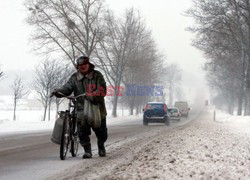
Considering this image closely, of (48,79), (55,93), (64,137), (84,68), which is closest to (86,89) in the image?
(84,68)

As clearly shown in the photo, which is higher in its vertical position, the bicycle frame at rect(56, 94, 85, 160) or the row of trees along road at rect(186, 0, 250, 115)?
the row of trees along road at rect(186, 0, 250, 115)

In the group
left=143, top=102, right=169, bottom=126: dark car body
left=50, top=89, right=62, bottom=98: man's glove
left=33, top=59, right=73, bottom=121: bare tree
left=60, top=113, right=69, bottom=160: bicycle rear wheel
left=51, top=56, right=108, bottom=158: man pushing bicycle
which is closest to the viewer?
left=50, top=89, right=62, bottom=98: man's glove

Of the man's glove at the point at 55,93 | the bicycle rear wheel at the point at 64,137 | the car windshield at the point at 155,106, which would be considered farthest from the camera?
the car windshield at the point at 155,106

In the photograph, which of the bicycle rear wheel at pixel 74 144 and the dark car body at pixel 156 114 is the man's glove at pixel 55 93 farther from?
the dark car body at pixel 156 114

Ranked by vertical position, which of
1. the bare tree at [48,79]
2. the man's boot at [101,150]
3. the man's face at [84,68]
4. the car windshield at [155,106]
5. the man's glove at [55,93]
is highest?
the bare tree at [48,79]

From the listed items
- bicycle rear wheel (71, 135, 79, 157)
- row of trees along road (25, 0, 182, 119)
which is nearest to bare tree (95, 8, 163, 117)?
row of trees along road (25, 0, 182, 119)

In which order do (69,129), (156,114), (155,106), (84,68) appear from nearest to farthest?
1. (84,68)
2. (69,129)
3. (156,114)
4. (155,106)

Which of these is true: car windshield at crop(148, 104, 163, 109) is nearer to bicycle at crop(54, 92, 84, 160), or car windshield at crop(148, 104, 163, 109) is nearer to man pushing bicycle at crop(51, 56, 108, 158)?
bicycle at crop(54, 92, 84, 160)

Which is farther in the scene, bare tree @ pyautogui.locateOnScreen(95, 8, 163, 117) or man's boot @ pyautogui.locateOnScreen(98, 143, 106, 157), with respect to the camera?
bare tree @ pyautogui.locateOnScreen(95, 8, 163, 117)

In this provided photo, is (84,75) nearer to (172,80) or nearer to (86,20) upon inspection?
(86,20)

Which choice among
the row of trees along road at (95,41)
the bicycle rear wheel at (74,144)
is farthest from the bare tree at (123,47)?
the bicycle rear wheel at (74,144)

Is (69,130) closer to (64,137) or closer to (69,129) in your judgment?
(69,129)

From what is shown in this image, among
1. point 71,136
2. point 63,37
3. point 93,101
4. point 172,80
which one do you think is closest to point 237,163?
point 93,101

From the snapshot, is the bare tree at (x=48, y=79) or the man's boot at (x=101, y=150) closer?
the man's boot at (x=101, y=150)
